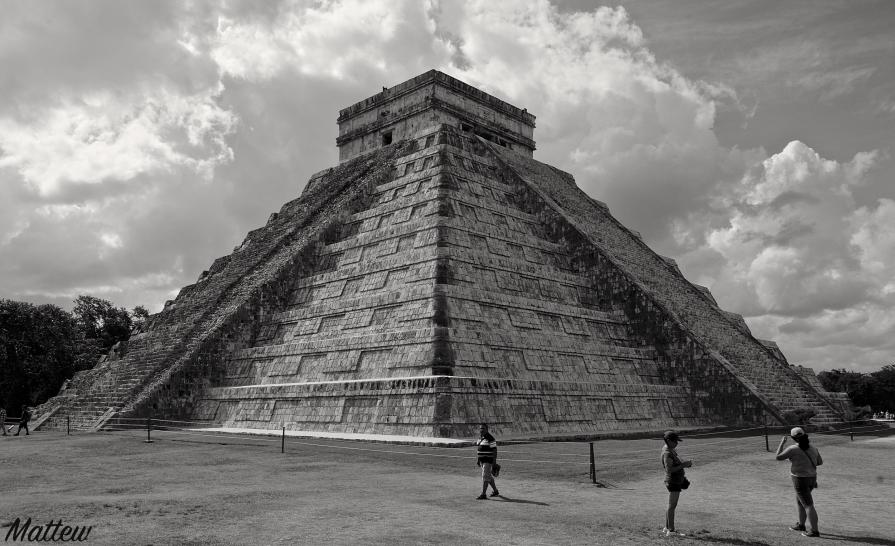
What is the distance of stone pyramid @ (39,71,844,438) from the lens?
19.4m

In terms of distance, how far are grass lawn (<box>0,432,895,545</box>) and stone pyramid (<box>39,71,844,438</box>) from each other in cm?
263

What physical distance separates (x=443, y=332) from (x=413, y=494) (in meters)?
8.63

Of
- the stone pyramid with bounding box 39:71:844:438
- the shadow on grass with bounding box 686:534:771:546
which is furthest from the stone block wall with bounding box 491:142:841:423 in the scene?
the shadow on grass with bounding box 686:534:771:546

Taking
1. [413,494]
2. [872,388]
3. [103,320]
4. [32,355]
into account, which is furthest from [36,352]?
[872,388]

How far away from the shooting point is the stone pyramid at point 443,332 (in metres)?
19.4

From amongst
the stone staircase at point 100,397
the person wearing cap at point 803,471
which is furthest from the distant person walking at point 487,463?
the stone staircase at point 100,397

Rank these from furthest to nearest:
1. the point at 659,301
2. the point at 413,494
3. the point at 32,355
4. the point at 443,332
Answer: the point at 32,355 < the point at 659,301 < the point at 443,332 < the point at 413,494

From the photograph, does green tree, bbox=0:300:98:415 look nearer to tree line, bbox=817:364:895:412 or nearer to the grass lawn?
the grass lawn

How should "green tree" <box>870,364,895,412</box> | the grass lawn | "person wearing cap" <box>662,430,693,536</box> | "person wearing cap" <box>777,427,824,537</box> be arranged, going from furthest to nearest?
"green tree" <box>870,364,895,412</box> < "person wearing cap" <box>777,427,824,537</box> < "person wearing cap" <box>662,430,693,536</box> < the grass lawn

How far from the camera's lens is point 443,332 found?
1912 cm

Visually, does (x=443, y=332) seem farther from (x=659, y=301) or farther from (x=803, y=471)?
(x=803, y=471)

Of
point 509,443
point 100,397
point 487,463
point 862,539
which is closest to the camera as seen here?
point 862,539

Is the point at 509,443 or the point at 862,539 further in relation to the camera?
the point at 509,443

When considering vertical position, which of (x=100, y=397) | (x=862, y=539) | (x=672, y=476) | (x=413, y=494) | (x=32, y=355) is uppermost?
(x=32, y=355)
